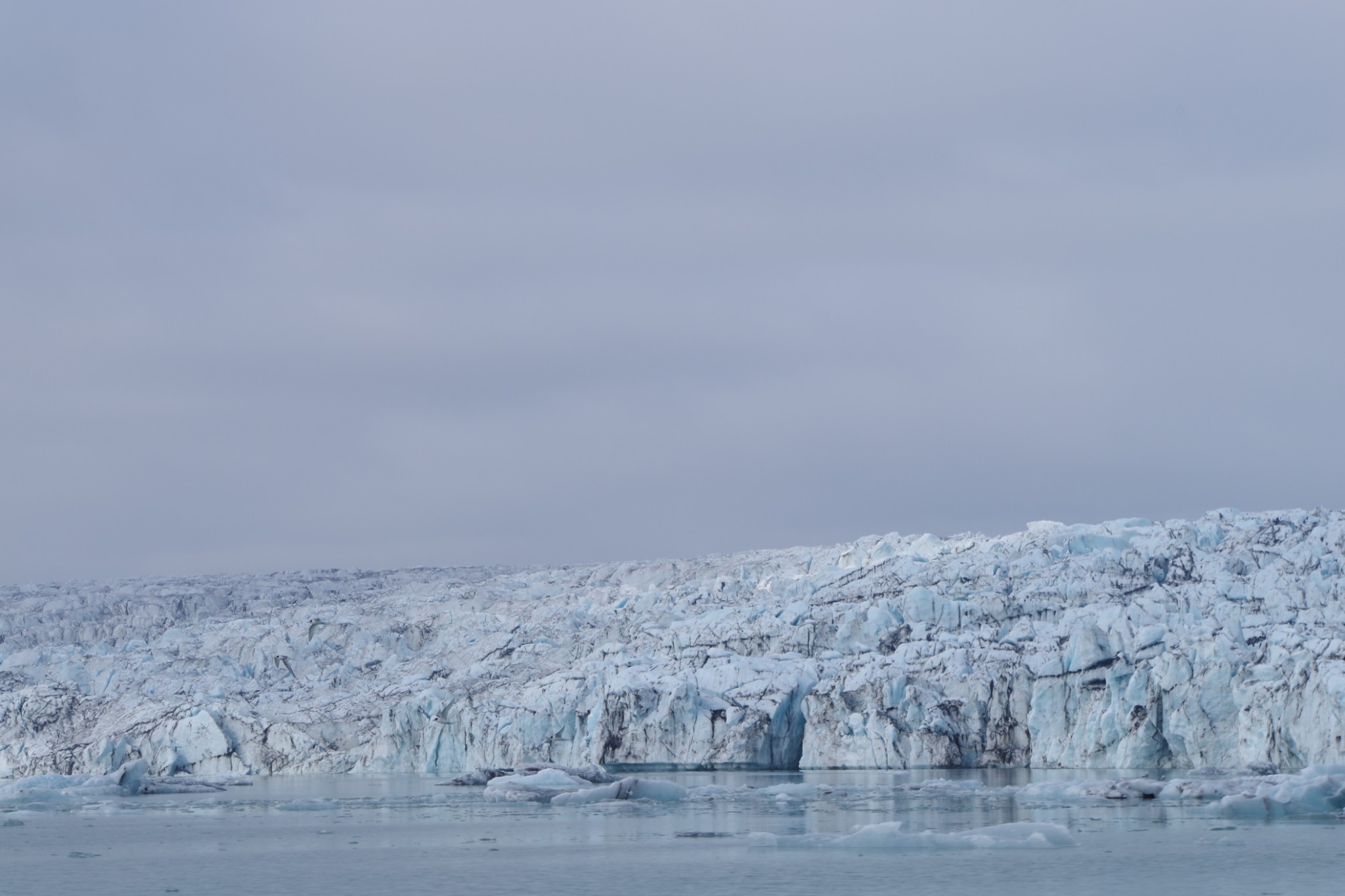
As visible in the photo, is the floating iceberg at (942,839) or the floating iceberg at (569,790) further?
the floating iceberg at (569,790)

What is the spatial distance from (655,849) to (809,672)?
50.9 feet

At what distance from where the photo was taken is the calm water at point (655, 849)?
12.6 meters

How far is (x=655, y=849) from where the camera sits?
15547 mm

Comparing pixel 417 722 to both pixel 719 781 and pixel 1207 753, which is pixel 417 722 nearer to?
pixel 719 781

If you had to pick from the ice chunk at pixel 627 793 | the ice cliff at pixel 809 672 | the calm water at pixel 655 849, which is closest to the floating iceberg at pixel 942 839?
the calm water at pixel 655 849

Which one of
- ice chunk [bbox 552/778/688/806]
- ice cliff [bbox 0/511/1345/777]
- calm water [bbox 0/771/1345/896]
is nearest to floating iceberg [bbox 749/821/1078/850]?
calm water [bbox 0/771/1345/896]

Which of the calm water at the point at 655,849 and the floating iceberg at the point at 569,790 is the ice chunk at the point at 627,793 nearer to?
the floating iceberg at the point at 569,790

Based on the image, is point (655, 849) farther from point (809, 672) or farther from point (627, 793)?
point (809, 672)

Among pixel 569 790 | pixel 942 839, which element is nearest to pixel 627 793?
pixel 569 790

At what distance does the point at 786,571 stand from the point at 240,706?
18139mm

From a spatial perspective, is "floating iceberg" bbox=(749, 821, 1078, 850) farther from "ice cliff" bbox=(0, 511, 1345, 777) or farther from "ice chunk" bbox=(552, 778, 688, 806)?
"ice cliff" bbox=(0, 511, 1345, 777)

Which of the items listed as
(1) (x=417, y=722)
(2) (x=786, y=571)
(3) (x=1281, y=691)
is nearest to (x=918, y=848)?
(3) (x=1281, y=691)

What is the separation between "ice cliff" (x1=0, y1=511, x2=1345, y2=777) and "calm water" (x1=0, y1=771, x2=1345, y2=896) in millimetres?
4596

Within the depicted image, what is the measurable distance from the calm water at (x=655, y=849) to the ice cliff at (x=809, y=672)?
181 inches
